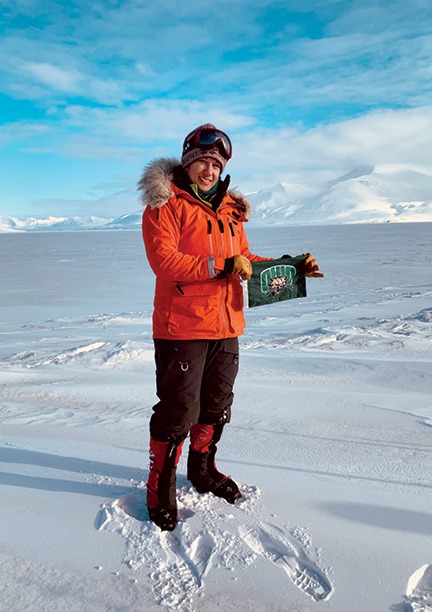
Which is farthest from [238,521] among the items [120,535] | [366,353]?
[366,353]

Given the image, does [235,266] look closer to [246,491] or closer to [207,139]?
A: [207,139]

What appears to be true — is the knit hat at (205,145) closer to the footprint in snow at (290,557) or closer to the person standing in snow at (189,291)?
Result: the person standing in snow at (189,291)

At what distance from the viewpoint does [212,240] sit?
2.09 meters

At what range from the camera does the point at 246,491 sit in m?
2.31

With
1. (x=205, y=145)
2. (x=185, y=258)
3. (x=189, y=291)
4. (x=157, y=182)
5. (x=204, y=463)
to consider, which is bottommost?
(x=204, y=463)

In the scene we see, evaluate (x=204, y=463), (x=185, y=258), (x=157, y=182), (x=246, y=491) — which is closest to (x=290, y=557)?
(x=246, y=491)

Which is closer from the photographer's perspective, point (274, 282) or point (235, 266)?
point (235, 266)

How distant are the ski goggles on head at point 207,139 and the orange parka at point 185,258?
0.39 feet

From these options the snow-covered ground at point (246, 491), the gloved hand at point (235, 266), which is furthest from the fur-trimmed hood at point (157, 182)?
the snow-covered ground at point (246, 491)

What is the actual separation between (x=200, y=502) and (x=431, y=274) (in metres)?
14.5

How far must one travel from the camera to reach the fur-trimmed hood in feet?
6.46

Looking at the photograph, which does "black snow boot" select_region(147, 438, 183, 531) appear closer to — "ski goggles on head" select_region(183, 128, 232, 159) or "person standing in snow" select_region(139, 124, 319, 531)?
"person standing in snow" select_region(139, 124, 319, 531)

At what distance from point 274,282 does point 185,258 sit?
55 centimetres

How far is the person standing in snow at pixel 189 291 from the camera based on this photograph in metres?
1.98
